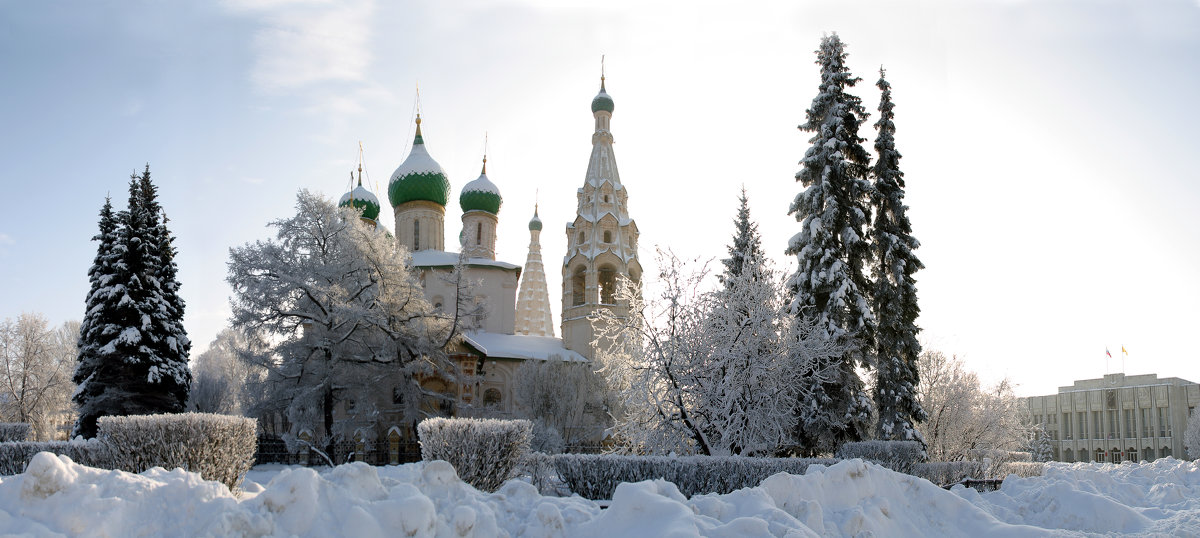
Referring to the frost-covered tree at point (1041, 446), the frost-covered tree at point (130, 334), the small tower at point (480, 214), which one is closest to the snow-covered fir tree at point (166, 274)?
the frost-covered tree at point (130, 334)

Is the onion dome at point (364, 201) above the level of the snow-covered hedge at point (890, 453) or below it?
above

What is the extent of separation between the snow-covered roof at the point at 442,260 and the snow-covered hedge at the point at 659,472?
2646cm

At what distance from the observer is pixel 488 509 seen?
7043 mm

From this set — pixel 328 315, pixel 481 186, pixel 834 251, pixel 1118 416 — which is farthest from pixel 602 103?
pixel 1118 416

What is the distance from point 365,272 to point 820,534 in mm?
20758

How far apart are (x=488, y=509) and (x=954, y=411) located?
63.7 feet

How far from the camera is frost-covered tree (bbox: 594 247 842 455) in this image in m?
16.4

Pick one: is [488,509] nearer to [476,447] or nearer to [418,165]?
[476,447]

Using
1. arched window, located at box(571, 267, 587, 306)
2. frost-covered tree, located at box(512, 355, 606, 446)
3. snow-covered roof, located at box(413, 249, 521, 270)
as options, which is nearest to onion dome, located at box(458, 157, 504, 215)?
snow-covered roof, located at box(413, 249, 521, 270)

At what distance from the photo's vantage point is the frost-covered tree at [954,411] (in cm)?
2316

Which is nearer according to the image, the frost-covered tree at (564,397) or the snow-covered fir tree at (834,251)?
the snow-covered fir tree at (834,251)

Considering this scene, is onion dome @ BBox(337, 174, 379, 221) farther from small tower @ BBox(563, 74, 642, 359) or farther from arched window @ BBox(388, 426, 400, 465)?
arched window @ BBox(388, 426, 400, 465)

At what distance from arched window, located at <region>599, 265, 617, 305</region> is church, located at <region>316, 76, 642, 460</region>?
5cm

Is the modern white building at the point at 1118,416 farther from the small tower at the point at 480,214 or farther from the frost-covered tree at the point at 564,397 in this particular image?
the small tower at the point at 480,214
